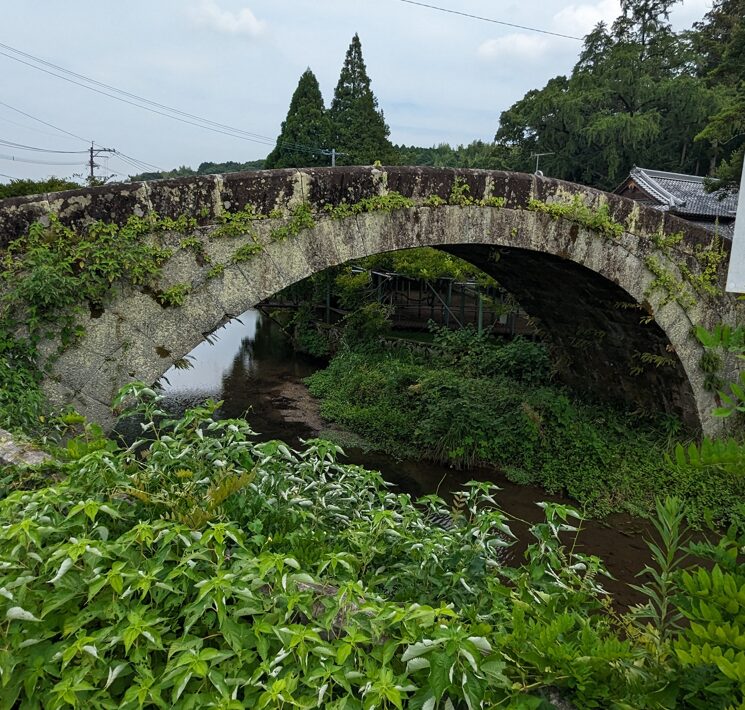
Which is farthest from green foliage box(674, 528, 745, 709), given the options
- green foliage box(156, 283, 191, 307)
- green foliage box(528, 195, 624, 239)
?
green foliage box(528, 195, 624, 239)

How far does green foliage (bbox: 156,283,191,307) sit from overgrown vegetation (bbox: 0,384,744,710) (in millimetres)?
2170

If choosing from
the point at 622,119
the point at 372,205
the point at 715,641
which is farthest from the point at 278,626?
the point at 622,119

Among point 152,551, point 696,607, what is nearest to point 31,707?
point 152,551

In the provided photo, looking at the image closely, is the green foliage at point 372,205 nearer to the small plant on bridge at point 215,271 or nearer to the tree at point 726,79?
the small plant on bridge at point 215,271

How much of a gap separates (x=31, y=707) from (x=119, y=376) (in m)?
2.72

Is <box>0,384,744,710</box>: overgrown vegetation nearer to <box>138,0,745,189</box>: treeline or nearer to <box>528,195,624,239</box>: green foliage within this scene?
<box>528,195,624,239</box>: green foliage

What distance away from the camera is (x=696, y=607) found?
123 cm

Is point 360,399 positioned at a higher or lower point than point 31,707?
lower

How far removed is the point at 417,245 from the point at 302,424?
19.0ft

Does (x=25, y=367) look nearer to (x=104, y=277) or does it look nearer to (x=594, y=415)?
(x=104, y=277)

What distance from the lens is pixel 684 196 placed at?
17.2 meters

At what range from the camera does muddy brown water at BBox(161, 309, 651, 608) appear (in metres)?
6.15

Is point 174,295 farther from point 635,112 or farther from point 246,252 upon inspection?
point 635,112

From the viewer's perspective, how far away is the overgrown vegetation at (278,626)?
3.88 ft
